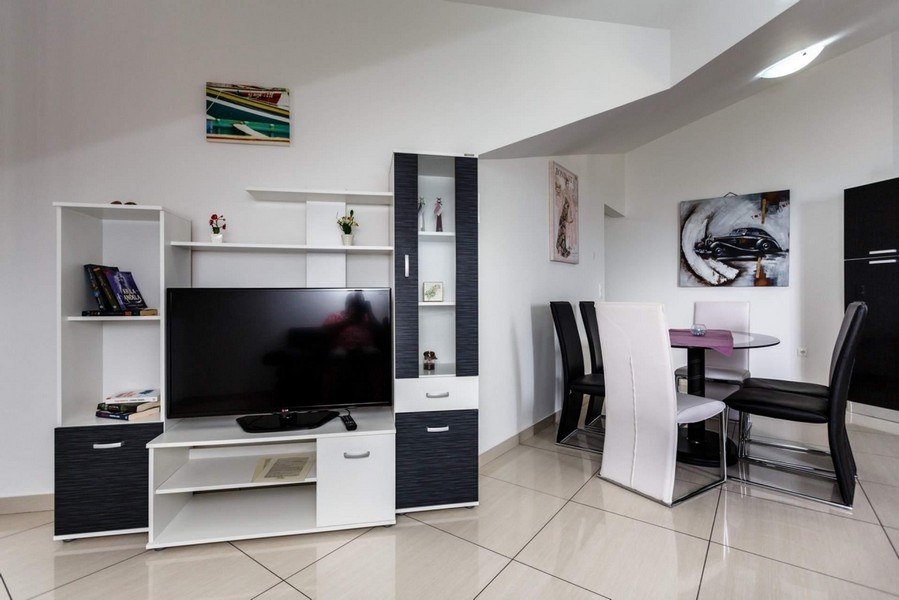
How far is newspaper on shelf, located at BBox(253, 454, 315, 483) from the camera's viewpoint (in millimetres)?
1981

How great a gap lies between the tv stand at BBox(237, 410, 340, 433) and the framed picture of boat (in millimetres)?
1569

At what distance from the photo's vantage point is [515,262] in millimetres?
3119

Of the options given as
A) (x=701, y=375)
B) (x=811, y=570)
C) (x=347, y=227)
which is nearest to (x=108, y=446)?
(x=347, y=227)

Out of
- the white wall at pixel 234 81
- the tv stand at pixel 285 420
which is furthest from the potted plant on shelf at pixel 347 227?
Answer: the tv stand at pixel 285 420

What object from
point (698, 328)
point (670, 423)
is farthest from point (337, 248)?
point (698, 328)

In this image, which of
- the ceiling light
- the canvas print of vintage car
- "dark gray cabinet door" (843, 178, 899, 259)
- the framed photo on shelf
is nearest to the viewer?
the framed photo on shelf

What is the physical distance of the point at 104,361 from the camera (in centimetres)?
221

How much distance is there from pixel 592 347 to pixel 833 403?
151 centimetres

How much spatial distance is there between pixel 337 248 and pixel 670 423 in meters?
2.04

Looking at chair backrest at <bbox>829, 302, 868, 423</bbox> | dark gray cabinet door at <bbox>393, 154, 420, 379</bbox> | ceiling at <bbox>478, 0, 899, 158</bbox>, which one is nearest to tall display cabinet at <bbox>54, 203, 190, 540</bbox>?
dark gray cabinet door at <bbox>393, 154, 420, 379</bbox>

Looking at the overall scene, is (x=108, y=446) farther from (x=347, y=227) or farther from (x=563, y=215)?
(x=563, y=215)

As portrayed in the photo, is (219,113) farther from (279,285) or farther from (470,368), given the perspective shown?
(470,368)

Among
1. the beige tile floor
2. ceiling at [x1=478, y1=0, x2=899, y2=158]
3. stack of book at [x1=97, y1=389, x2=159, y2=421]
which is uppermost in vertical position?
ceiling at [x1=478, y1=0, x2=899, y2=158]

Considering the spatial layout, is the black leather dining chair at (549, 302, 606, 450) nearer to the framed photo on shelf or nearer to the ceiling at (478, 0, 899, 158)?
the framed photo on shelf
